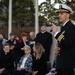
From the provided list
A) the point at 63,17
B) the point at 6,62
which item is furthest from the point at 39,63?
the point at 63,17

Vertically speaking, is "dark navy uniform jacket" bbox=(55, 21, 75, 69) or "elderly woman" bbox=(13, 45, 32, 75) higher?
"dark navy uniform jacket" bbox=(55, 21, 75, 69)

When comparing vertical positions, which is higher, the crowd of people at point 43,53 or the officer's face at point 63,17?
the officer's face at point 63,17

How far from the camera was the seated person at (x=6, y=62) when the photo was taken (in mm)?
8156

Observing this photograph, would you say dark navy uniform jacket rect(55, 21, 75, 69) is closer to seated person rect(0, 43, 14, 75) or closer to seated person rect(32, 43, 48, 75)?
seated person rect(32, 43, 48, 75)

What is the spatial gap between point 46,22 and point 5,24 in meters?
1.90

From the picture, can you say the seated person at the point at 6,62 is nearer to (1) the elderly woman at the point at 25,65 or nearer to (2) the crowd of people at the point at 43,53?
(2) the crowd of people at the point at 43,53

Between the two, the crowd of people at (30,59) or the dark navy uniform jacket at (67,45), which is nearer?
the dark navy uniform jacket at (67,45)

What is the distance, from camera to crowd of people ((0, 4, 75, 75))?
4480 millimetres

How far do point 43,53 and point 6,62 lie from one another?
1156 mm

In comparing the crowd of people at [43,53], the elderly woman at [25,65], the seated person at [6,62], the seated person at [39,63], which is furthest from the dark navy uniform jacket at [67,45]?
the seated person at [6,62]

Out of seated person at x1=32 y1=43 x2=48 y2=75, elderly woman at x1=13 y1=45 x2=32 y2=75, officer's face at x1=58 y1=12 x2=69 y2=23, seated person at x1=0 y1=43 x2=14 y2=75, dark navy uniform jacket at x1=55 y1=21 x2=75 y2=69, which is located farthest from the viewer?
seated person at x1=0 y1=43 x2=14 y2=75

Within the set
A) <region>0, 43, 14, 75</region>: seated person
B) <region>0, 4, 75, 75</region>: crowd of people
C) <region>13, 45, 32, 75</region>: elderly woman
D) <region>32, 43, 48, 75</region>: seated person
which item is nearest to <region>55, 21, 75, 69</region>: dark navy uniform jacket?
<region>0, 4, 75, 75</region>: crowd of people

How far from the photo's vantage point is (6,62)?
8.31 metres

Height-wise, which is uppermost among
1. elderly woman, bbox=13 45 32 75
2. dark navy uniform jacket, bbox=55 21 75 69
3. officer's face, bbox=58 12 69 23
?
officer's face, bbox=58 12 69 23
